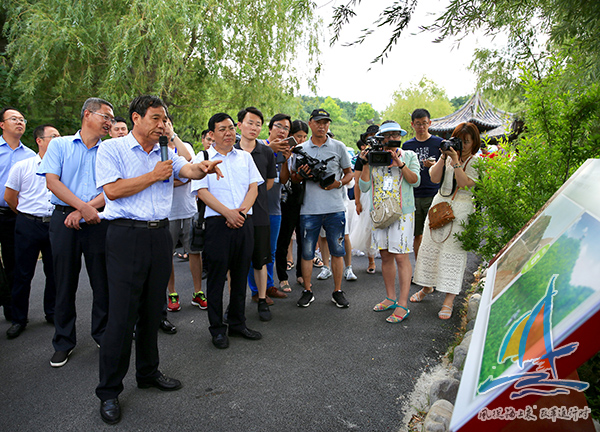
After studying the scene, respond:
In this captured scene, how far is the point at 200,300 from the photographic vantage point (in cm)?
458

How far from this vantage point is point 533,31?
8.36ft

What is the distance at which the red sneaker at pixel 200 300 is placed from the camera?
15.0 feet

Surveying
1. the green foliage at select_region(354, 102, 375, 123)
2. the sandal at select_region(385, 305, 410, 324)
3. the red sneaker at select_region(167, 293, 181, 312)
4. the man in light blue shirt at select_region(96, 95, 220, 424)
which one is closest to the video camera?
the sandal at select_region(385, 305, 410, 324)

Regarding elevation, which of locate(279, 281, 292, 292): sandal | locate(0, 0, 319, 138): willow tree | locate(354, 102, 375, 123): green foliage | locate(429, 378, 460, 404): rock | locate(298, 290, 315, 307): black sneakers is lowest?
locate(279, 281, 292, 292): sandal

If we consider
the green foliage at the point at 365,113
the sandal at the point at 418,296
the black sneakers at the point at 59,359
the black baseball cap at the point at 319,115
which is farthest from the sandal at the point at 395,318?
the green foliage at the point at 365,113

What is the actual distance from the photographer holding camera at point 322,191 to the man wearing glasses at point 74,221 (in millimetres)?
2053

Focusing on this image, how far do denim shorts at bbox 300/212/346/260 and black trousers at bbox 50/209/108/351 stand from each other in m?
2.08

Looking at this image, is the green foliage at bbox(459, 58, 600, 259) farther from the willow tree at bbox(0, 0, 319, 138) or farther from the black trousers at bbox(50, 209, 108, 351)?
the willow tree at bbox(0, 0, 319, 138)

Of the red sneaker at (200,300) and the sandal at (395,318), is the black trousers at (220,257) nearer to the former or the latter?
the red sneaker at (200,300)

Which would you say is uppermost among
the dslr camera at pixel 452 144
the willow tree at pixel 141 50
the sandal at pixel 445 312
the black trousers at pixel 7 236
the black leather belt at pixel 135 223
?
the willow tree at pixel 141 50

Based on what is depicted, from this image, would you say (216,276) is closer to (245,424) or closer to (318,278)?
(245,424)

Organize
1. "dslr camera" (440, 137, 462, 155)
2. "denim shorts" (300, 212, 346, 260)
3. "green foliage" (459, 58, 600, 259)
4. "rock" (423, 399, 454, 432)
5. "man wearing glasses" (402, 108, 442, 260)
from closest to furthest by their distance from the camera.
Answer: "rock" (423, 399, 454, 432) → "green foliage" (459, 58, 600, 259) → "dslr camera" (440, 137, 462, 155) → "denim shorts" (300, 212, 346, 260) → "man wearing glasses" (402, 108, 442, 260)

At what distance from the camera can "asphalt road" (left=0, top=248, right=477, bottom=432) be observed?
8.32 feet

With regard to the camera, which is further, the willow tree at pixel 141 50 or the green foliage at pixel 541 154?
the willow tree at pixel 141 50
